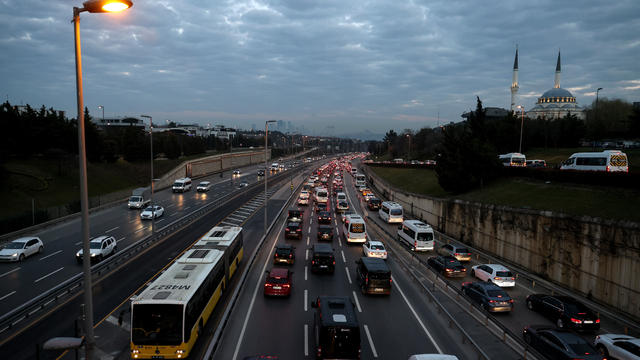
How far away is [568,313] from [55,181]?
68632 millimetres

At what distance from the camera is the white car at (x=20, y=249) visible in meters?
27.1

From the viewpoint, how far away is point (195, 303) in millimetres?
14758

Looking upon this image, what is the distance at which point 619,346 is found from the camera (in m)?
15.3

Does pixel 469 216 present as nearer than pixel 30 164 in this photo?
Yes

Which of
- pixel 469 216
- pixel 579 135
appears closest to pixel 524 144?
pixel 579 135

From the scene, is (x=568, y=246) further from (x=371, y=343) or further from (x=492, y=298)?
(x=371, y=343)

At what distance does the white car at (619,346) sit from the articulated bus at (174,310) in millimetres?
17669

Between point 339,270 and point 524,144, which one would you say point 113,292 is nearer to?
point 339,270

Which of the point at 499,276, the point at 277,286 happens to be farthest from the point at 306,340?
the point at 499,276

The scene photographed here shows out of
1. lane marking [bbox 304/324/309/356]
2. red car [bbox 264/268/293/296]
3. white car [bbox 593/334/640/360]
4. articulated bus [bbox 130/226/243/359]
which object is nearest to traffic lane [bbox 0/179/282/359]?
articulated bus [bbox 130/226/243/359]

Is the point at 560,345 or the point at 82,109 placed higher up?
the point at 82,109

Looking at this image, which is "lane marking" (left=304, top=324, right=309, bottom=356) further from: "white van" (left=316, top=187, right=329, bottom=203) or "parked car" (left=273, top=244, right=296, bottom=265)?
"white van" (left=316, top=187, right=329, bottom=203)

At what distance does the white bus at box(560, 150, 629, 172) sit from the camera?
33.7 meters

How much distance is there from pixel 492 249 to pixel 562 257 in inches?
336
